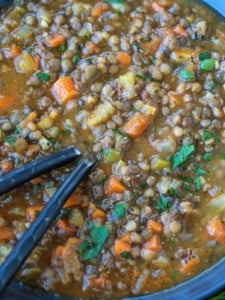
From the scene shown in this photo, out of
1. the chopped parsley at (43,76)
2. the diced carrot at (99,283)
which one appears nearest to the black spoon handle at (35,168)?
the chopped parsley at (43,76)

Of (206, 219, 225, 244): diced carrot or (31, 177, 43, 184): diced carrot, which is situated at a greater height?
(206, 219, 225, 244): diced carrot

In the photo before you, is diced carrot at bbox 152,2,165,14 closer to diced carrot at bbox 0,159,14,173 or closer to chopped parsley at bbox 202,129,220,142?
chopped parsley at bbox 202,129,220,142

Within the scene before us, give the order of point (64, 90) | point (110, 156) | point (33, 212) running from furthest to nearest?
1. point (64, 90)
2. point (110, 156)
3. point (33, 212)

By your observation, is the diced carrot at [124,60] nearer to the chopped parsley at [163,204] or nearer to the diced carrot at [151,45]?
the diced carrot at [151,45]

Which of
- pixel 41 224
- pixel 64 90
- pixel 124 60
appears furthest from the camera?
pixel 124 60

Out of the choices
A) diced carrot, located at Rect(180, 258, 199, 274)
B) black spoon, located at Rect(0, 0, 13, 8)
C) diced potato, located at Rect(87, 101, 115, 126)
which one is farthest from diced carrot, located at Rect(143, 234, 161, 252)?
black spoon, located at Rect(0, 0, 13, 8)

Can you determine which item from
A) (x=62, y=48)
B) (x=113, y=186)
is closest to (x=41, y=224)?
(x=113, y=186)

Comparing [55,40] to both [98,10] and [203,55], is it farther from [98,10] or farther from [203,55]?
[203,55]

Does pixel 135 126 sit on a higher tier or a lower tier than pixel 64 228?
higher
